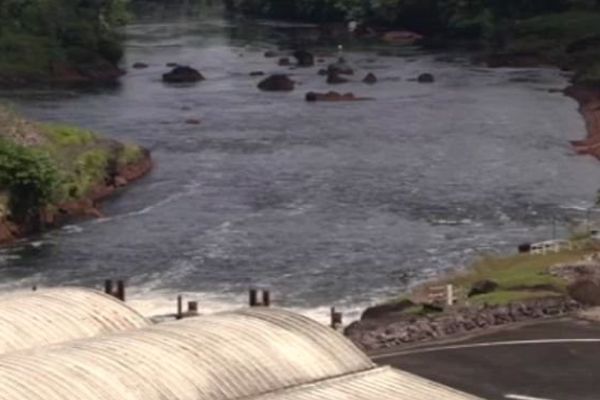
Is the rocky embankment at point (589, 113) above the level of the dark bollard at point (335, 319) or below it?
below

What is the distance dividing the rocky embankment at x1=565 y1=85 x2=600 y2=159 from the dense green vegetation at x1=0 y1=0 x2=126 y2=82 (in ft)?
141

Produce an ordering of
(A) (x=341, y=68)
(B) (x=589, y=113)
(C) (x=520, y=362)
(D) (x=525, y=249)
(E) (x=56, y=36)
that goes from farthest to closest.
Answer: (E) (x=56, y=36) → (A) (x=341, y=68) → (B) (x=589, y=113) → (D) (x=525, y=249) → (C) (x=520, y=362)

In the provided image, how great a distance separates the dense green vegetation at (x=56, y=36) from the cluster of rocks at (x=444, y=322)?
8873 centimetres

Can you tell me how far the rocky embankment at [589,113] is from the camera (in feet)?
296

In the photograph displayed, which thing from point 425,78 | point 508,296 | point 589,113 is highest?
point 508,296

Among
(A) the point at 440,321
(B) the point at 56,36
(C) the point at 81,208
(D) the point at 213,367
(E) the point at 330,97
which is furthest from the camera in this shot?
(B) the point at 56,36

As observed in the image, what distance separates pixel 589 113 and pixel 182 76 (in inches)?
1475

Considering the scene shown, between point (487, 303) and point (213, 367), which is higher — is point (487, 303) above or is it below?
below

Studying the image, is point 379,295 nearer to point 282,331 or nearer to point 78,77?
point 282,331

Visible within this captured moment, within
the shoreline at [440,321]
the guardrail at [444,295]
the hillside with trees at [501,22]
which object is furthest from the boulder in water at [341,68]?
the shoreline at [440,321]

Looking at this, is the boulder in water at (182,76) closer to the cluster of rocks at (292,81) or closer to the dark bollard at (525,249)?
the cluster of rocks at (292,81)

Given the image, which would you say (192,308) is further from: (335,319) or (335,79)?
(335,79)

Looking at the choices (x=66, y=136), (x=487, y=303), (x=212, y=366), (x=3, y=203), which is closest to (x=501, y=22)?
(x=66, y=136)

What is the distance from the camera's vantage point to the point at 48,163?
72.6m
